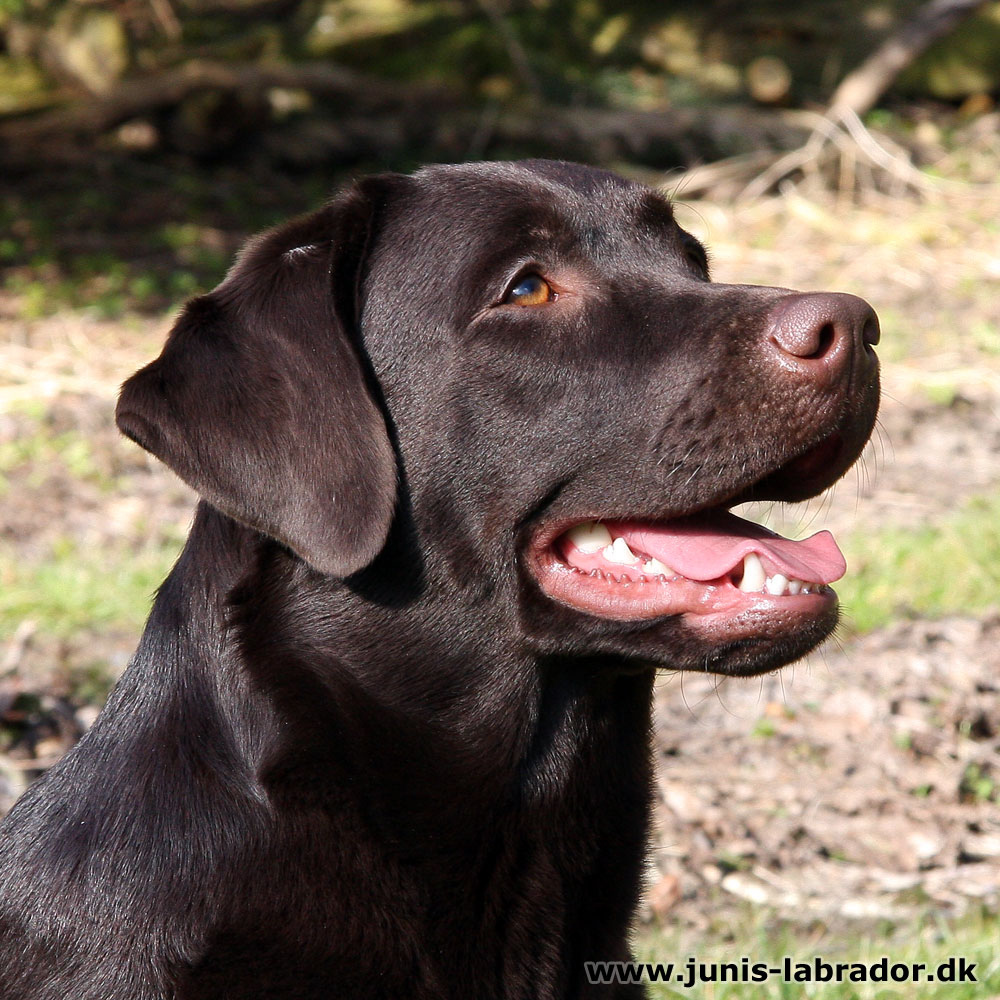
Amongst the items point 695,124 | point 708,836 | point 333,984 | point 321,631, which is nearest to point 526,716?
point 321,631

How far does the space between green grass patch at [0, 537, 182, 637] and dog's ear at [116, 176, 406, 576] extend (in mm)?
2906

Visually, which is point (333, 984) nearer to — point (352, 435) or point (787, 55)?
point (352, 435)

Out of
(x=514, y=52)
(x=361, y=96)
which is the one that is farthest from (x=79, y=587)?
(x=361, y=96)

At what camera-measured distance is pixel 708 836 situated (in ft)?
14.2

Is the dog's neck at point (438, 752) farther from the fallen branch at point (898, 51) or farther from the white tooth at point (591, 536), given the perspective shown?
the fallen branch at point (898, 51)

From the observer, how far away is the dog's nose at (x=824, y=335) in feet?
8.09

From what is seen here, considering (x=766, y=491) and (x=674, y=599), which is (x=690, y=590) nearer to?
(x=674, y=599)

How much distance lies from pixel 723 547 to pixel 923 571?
370 cm

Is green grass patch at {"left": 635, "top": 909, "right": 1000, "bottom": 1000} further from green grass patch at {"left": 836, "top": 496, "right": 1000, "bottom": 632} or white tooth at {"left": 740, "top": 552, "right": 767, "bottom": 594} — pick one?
green grass patch at {"left": 836, "top": 496, "right": 1000, "bottom": 632}

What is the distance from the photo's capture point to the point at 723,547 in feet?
8.57

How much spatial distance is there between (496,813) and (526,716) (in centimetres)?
20

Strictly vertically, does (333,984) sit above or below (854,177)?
above

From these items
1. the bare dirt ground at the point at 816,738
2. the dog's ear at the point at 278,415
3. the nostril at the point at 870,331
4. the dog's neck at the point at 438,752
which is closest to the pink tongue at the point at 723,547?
the dog's neck at the point at 438,752

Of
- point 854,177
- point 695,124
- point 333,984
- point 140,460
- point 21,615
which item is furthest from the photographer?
point 695,124
